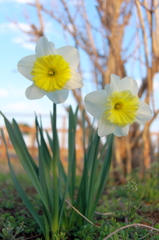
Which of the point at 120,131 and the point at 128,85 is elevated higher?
the point at 128,85

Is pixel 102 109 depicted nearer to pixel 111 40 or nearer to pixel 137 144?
pixel 111 40

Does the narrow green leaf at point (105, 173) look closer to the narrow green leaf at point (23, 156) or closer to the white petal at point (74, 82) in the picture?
the narrow green leaf at point (23, 156)

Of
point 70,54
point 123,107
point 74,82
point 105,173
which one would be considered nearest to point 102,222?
point 105,173

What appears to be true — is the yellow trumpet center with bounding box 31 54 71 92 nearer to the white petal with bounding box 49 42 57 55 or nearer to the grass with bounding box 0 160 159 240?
the white petal with bounding box 49 42 57 55

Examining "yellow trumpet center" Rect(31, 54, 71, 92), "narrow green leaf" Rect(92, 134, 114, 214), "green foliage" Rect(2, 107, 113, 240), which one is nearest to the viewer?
"yellow trumpet center" Rect(31, 54, 71, 92)

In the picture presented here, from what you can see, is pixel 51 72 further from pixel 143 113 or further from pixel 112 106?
pixel 143 113

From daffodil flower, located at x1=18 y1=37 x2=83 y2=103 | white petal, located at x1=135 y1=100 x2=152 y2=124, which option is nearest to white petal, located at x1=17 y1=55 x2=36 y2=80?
daffodil flower, located at x1=18 y1=37 x2=83 y2=103

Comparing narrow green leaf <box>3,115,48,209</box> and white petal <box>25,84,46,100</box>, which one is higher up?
white petal <box>25,84,46,100</box>

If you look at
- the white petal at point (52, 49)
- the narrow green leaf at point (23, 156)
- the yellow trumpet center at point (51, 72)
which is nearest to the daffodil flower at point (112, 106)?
the yellow trumpet center at point (51, 72)
